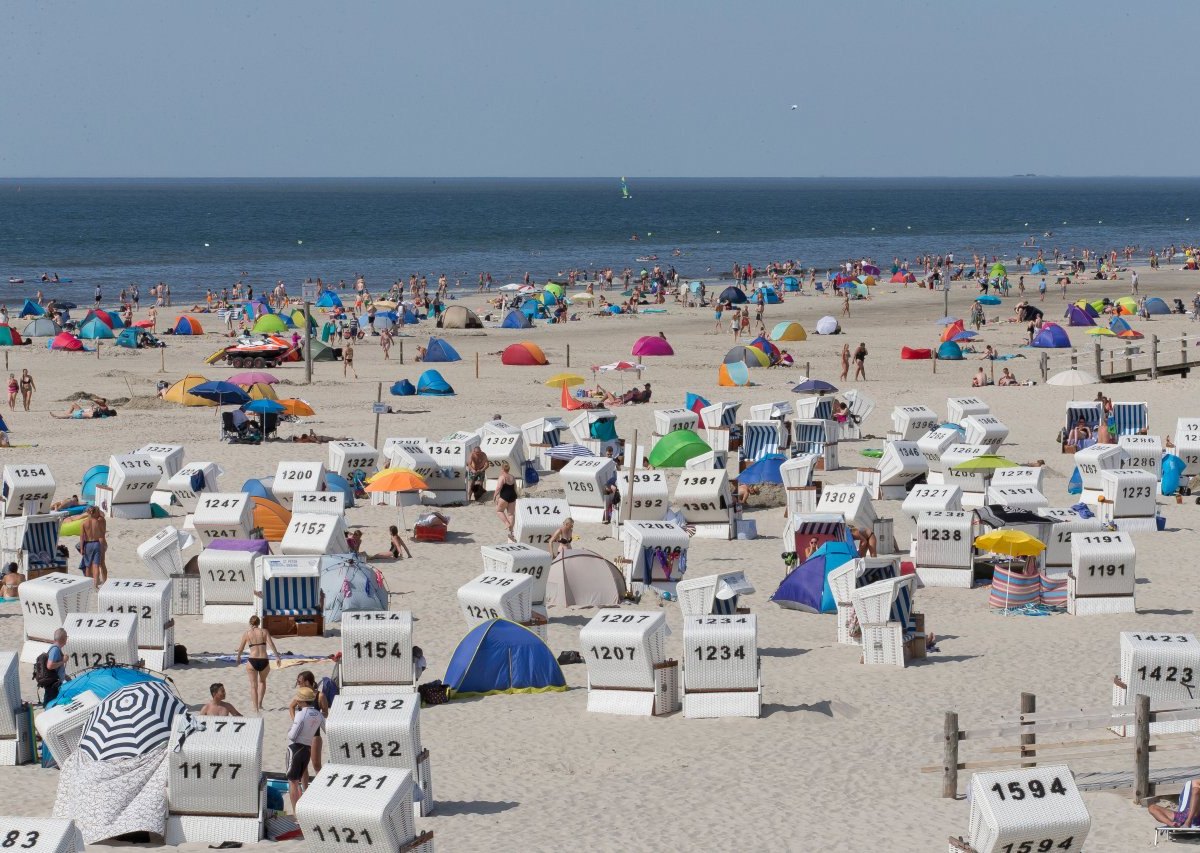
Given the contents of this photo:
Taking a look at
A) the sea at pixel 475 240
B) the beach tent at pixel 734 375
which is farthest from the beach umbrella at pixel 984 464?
the sea at pixel 475 240

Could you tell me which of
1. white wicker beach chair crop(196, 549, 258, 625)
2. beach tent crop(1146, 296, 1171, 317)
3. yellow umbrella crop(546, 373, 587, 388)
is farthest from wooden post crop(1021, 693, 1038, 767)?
beach tent crop(1146, 296, 1171, 317)

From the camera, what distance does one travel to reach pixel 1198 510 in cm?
2662

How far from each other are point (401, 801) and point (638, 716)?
5.25 m

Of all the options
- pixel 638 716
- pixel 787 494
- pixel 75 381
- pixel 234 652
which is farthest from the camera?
pixel 75 381

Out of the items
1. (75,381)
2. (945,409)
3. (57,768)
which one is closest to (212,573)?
(57,768)

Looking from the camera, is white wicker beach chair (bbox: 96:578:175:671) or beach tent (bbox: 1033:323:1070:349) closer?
white wicker beach chair (bbox: 96:578:175:671)

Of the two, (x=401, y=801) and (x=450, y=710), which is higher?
(x=401, y=801)

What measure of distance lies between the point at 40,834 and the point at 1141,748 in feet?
26.7

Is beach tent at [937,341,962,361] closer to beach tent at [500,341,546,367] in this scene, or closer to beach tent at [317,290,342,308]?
beach tent at [500,341,546,367]

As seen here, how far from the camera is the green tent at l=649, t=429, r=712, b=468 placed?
96.0 ft

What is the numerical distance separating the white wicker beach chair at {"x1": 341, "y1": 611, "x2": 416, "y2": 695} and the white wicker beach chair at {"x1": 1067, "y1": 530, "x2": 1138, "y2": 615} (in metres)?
8.27

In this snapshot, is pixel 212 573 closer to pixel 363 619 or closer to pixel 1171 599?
pixel 363 619

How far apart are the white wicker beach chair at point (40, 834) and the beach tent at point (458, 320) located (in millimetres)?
47153

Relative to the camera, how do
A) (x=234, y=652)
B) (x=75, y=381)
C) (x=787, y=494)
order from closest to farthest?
(x=234, y=652) < (x=787, y=494) < (x=75, y=381)
